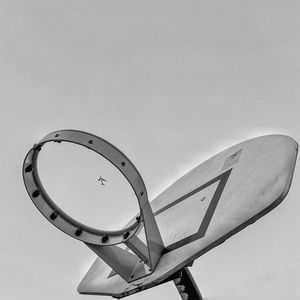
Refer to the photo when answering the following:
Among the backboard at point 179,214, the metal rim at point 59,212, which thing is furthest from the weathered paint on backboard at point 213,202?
the metal rim at point 59,212

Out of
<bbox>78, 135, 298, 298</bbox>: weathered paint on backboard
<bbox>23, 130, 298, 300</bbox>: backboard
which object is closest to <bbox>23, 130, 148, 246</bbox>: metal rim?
<bbox>23, 130, 298, 300</bbox>: backboard

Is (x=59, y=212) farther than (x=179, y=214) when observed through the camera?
No

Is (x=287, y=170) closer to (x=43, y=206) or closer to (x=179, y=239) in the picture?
(x=179, y=239)

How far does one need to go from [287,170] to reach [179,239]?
3.12 ft

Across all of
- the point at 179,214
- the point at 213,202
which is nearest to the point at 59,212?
the point at 179,214

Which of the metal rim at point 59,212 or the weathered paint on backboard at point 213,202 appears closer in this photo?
Answer: the weathered paint on backboard at point 213,202

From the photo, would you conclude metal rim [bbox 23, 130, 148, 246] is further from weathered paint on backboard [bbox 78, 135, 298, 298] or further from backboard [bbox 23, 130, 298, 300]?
weathered paint on backboard [bbox 78, 135, 298, 298]

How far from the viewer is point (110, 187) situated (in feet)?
12.9

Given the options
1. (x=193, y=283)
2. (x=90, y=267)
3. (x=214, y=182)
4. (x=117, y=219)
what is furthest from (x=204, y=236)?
(x=90, y=267)

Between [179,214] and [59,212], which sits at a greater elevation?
[59,212]

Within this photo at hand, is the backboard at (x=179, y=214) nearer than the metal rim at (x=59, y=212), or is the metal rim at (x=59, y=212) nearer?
the backboard at (x=179, y=214)

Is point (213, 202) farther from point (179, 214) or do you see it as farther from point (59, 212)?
point (59, 212)

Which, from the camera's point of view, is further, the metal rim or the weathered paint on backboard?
the metal rim

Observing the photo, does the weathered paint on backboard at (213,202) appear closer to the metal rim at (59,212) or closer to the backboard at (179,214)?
the backboard at (179,214)
